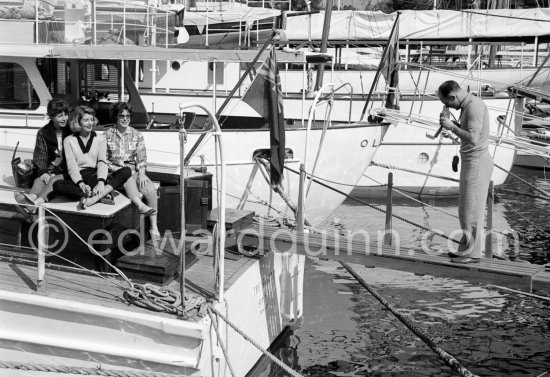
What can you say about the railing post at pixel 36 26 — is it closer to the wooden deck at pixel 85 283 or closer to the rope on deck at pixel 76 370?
the wooden deck at pixel 85 283

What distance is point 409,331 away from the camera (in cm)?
1107

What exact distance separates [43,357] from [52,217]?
1.34 m

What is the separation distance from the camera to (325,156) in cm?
1506

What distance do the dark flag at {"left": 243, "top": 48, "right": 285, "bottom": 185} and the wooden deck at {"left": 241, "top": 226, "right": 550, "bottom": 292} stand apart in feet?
5.27

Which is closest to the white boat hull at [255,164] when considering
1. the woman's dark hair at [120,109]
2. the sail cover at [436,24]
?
the woman's dark hair at [120,109]

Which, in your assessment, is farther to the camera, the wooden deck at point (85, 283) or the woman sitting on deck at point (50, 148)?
the woman sitting on deck at point (50, 148)

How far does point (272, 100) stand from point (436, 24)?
19.4m

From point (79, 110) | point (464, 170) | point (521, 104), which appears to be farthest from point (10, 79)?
point (521, 104)

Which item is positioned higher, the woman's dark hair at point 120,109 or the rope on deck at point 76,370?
the woman's dark hair at point 120,109

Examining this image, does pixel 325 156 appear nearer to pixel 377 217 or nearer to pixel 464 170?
pixel 377 217

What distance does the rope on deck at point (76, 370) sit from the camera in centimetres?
650

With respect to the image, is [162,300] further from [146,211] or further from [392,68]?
[392,68]

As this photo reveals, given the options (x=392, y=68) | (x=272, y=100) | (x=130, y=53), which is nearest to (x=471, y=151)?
(x=272, y=100)

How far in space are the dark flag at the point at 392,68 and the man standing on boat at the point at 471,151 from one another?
8828mm
